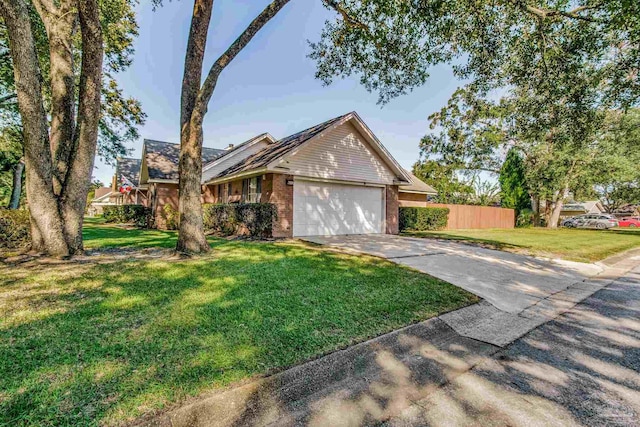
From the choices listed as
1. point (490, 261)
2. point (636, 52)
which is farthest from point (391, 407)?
point (636, 52)

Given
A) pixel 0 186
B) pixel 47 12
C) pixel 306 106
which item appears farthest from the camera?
pixel 0 186

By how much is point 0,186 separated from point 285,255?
32.1 meters

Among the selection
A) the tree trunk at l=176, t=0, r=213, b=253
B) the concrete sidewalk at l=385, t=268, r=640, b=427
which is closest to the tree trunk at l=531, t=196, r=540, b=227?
the concrete sidewalk at l=385, t=268, r=640, b=427

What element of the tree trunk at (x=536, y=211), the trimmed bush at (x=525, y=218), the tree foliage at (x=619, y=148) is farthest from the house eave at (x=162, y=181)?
the tree trunk at (x=536, y=211)

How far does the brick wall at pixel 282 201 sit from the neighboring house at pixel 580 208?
58.9m

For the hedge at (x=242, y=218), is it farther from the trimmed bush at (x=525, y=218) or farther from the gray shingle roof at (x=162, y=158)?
the trimmed bush at (x=525, y=218)

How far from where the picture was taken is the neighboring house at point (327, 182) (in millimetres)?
11922

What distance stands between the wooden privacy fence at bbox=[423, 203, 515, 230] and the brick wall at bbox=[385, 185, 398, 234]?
698cm

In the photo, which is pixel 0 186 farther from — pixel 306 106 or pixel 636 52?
pixel 636 52

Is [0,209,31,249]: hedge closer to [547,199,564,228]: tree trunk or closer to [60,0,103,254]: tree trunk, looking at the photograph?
[60,0,103,254]: tree trunk

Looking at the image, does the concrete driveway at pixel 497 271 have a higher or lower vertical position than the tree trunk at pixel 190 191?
lower

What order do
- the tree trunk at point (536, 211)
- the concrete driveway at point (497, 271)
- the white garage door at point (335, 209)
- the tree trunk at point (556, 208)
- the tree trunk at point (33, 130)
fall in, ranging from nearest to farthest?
the concrete driveway at point (497, 271) < the tree trunk at point (33, 130) < the white garage door at point (335, 209) < the tree trunk at point (556, 208) < the tree trunk at point (536, 211)

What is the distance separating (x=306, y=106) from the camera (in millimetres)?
18188

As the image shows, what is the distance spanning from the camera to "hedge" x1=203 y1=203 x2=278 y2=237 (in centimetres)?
1145
